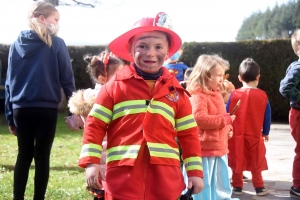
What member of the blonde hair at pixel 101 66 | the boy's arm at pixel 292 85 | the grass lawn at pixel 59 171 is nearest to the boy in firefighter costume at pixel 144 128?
the blonde hair at pixel 101 66

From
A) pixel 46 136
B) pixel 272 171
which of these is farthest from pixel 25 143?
pixel 272 171

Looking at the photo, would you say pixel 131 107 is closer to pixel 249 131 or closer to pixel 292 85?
pixel 292 85

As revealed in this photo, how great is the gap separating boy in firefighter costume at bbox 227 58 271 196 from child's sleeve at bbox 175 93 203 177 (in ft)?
9.01

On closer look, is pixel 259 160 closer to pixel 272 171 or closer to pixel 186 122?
pixel 272 171

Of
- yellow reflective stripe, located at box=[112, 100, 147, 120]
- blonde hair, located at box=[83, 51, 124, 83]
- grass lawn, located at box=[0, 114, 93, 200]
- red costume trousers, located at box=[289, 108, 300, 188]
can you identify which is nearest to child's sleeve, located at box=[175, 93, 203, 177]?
yellow reflective stripe, located at box=[112, 100, 147, 120]

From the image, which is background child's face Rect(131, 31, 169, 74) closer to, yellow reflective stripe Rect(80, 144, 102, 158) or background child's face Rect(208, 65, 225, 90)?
yellow reflective stripe Rect(80, 144, 102, 158)

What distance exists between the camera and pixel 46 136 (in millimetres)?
4176

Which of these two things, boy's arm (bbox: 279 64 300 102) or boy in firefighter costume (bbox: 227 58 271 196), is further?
boy in firefighter costume (bbox: 227 58 271 196)

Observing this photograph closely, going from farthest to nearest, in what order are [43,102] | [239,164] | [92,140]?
[239,164]
[43,102]
[92,140]

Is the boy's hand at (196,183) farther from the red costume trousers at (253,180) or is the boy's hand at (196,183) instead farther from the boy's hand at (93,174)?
the red costume trousers at (253,180)

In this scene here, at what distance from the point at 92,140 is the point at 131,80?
40 centimetres

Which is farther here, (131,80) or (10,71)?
(10,71)

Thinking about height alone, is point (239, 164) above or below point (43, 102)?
below

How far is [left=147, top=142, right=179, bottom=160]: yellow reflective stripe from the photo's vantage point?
2.71 meters
